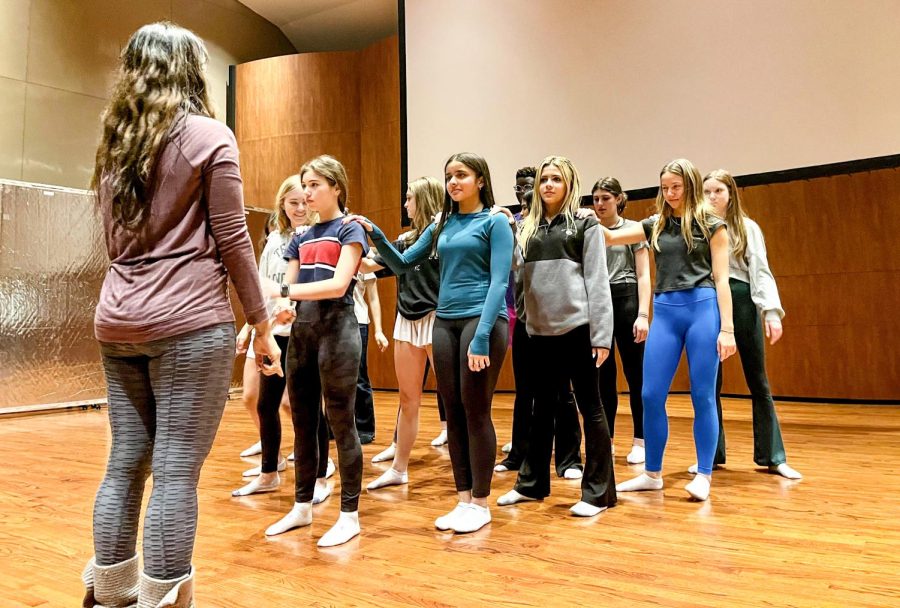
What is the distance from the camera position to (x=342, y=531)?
75.8 inches

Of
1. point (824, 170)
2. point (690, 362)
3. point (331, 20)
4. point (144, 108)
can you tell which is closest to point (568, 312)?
point (690, 362)

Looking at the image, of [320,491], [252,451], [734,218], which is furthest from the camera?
[252,451]

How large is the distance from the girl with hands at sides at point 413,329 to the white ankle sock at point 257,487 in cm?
38

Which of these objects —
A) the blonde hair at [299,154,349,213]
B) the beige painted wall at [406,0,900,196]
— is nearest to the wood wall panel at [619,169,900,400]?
the beige painted wall at [406,0,900,196]

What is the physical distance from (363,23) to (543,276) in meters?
6.42

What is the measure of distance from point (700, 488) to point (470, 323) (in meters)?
1.09

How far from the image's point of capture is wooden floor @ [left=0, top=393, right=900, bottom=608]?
1.50m

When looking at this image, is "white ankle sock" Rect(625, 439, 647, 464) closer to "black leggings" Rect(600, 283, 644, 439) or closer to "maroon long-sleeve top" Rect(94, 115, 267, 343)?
"black leggings" Rect(600, 283, 644, 439)

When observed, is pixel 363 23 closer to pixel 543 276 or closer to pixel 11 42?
pixel 11 42

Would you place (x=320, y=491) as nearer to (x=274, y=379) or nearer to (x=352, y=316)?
(x=274, y=379)

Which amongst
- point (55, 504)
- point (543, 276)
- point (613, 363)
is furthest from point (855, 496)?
point (55, 504)

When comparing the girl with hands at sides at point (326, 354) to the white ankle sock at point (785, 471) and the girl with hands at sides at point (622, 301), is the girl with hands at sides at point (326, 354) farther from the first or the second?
the white ankle sock at point (785, 471)

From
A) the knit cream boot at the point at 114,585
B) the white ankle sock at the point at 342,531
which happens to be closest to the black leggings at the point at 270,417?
the white ankle sock at the point at 342,531

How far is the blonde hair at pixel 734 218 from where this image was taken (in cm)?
286
